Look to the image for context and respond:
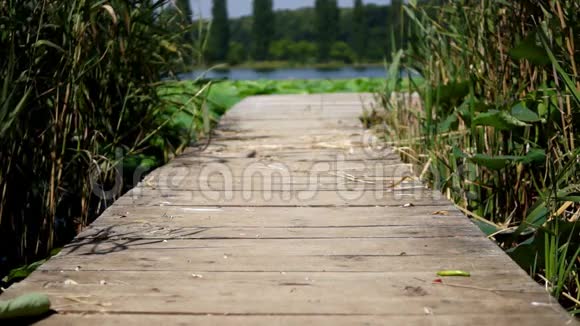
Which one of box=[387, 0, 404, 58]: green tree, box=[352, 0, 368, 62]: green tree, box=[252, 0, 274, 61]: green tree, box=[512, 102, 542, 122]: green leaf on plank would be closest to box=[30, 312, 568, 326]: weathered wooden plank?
box=[512, 102, 542, 122]: green leaf on plank

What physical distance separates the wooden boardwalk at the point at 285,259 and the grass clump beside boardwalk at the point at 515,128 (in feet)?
0.53

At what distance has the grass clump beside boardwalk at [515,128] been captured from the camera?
1698 mm

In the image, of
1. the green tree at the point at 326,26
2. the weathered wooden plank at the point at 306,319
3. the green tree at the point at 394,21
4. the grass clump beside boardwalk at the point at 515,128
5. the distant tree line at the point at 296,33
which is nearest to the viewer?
the weathered wooden plank at the point at 306,319

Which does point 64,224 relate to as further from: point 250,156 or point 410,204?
point 410,204

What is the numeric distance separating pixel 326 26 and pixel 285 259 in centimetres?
3664

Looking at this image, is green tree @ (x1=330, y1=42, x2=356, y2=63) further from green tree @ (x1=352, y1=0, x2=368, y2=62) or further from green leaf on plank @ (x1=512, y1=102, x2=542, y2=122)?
green leaf on plank @ (x1=512, y1=102, x2=542, y2=122)

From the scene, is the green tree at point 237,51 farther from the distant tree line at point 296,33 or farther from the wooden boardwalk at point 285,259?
the wooden boardwalk at point 285,259

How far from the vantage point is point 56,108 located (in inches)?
75.5

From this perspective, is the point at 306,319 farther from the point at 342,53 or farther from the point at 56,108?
the point at 342,53

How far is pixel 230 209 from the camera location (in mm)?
1908

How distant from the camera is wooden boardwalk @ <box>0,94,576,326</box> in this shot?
1156mm

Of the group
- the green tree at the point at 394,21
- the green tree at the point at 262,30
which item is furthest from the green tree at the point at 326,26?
the green tree at the point at 394,21

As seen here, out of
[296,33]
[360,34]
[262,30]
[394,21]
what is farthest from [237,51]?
[394,21]

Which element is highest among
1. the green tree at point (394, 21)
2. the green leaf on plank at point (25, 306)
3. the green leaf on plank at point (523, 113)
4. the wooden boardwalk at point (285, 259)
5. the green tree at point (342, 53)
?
the green tree at point (394, 21)
